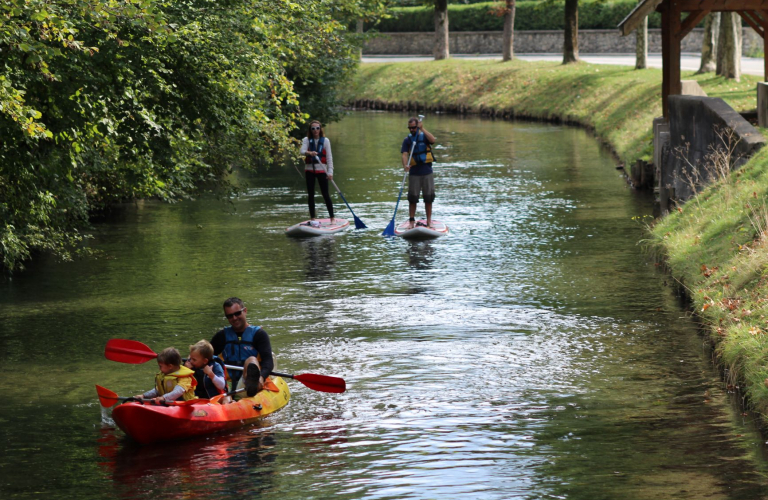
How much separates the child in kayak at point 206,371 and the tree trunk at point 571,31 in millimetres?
42449

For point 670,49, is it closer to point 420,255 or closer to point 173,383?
point 420,255

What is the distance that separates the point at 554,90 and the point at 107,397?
4010 centimetres

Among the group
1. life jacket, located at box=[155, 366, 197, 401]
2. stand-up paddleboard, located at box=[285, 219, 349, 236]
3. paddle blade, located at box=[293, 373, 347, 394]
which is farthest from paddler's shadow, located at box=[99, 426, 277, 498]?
stand-up paddleboard, located at box=[285, 219, 349, 236]

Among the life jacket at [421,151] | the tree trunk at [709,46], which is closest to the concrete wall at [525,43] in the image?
the tree trunk at [709,46]

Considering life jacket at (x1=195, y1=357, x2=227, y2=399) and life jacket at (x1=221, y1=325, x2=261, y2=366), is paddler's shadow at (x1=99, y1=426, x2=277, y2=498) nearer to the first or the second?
life jacket at (x1=195, y1=357, x2=227, y2=399)

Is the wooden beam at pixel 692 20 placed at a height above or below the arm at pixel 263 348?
above

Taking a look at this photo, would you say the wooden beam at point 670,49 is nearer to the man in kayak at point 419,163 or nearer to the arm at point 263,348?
the man in kayak at point 419,163

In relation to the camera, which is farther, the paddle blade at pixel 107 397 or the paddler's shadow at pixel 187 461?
the paddle blade at pixel 107 397

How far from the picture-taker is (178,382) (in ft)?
32.4

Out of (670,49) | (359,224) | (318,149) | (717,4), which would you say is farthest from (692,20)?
(318,149)

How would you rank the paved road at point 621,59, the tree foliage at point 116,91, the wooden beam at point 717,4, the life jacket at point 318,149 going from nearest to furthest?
the tree foliage at point 116,91
the life jacket at point 318,149
the wooden beam at point 717,4
the paved road at point 621,59

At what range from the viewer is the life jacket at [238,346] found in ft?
34.6

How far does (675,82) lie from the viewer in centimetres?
2475

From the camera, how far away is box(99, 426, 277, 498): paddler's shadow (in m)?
8.62
